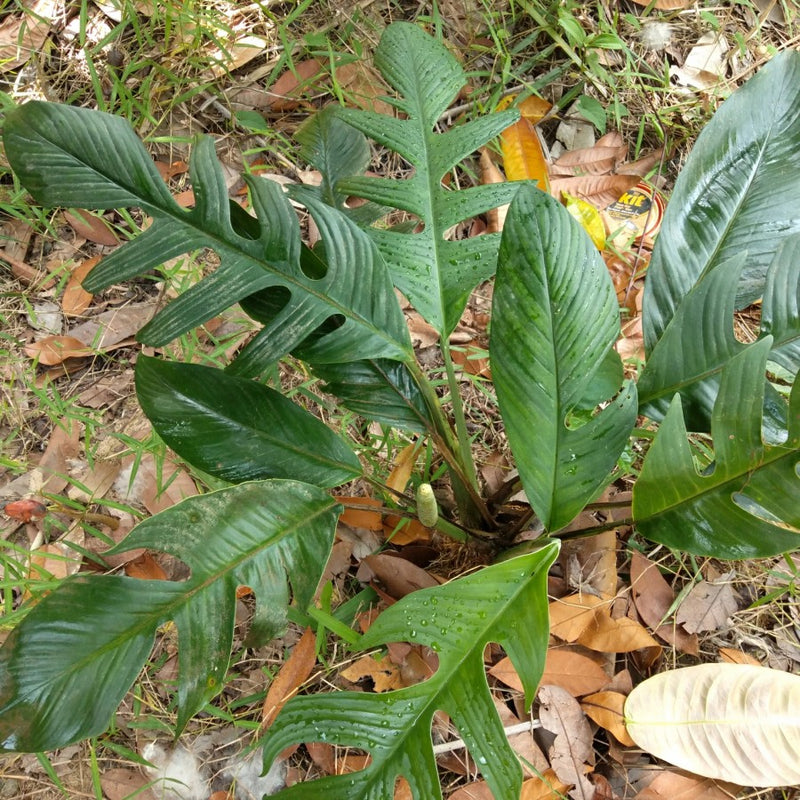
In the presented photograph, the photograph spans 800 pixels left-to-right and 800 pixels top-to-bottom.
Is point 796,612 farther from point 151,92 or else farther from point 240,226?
point 151,92

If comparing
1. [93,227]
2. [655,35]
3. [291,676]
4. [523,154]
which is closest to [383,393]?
[291,676]

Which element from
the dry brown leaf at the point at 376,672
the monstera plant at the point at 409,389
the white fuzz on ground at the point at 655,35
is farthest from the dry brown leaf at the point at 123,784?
the white fuzz on ground at the point at 655,35

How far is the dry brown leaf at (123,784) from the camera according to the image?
1112mm

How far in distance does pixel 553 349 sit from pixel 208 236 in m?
0.46

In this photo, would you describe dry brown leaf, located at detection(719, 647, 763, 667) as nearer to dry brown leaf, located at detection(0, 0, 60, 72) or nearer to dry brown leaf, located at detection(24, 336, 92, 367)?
dry brown leaf, located at detection(24, 336, 92, 367)

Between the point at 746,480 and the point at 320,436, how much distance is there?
1.77 ft

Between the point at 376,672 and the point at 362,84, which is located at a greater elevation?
the point at 362,84

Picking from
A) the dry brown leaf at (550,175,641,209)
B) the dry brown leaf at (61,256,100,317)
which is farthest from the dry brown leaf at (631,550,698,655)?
the dry brown leaf at (61,256,100,317)

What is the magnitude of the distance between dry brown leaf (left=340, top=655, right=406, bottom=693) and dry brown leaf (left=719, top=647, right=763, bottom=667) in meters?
0.55

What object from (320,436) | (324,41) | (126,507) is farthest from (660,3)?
(126,507)

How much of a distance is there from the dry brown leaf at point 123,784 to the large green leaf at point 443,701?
52 centimetres

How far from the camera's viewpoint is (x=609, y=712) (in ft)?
3.59

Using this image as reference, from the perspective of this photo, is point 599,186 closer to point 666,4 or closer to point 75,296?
point 666,4

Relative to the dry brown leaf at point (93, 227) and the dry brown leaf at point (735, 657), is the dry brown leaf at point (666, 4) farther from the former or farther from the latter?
the dry brown leaf at point (735, 657)
